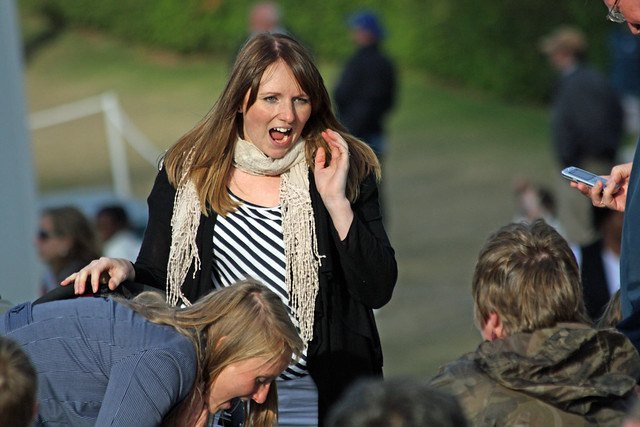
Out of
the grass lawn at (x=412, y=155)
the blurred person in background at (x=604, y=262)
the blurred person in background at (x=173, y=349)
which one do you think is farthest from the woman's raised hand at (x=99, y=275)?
the grass lawn at (x=412, y=155)

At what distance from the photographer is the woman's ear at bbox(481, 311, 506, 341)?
121 inches

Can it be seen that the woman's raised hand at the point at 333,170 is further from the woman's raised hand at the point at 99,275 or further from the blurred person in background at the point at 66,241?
the blurred person in background at the point at 66,241

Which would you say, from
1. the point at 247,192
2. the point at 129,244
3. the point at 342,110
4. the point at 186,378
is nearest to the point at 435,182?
the point at 342,110

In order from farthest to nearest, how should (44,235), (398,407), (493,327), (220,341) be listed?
(44,235)
(493,327)
(220,341)
(398,407)

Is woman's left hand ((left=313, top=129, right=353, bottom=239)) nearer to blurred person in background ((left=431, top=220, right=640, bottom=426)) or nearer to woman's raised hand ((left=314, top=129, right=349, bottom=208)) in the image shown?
woman's raised hand ((left=314, top=129, right=349, bottom=208))

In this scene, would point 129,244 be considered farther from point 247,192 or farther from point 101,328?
point 101,328

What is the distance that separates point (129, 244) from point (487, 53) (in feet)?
35.6

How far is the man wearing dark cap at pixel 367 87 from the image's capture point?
388 inches

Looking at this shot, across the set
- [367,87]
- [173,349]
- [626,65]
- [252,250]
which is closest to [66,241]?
[252,250]

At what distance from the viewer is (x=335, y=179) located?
352 centimetres

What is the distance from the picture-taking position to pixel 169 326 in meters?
2.99

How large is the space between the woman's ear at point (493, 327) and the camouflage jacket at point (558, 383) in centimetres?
12

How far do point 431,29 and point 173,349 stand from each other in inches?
603

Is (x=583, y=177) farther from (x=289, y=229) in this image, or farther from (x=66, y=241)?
(x=66, y=241)
